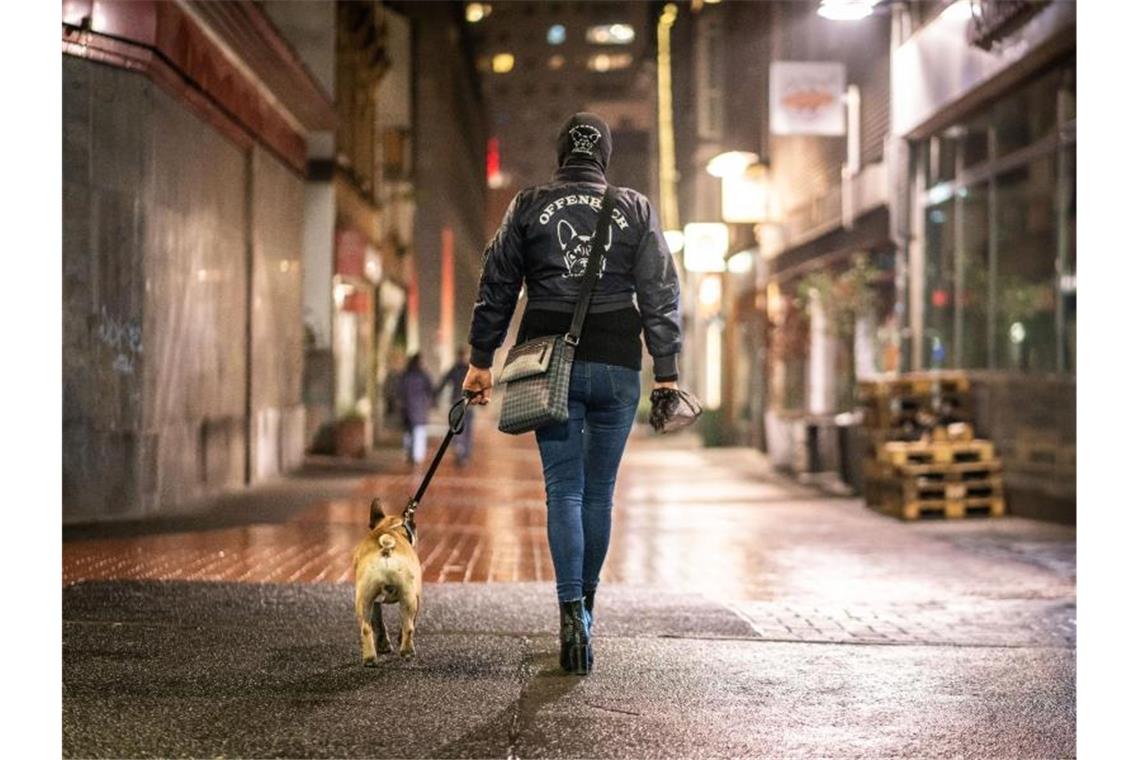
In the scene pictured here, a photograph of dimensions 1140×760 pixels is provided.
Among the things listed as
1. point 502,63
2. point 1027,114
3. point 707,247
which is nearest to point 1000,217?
point 1027,114

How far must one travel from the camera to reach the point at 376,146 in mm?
32250

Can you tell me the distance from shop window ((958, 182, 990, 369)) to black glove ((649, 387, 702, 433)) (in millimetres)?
10977

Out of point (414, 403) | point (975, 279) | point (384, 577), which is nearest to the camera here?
point (384, 577)

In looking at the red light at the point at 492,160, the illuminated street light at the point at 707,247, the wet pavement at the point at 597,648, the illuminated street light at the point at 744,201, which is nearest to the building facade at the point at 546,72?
the red light at the point at 492,160

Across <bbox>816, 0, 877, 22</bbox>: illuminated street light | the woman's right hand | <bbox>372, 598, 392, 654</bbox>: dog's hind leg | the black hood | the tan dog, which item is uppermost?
<bbox>816, 0, 877, 22</bbox>: illuminated street light

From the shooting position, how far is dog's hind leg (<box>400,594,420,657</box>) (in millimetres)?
5504

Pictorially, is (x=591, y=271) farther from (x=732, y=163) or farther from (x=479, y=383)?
(x=732, y=163)

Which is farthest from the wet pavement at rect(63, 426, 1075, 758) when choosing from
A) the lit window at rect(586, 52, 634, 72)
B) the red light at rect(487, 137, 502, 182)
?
the lit window at rect(586, 52, 634, 72)

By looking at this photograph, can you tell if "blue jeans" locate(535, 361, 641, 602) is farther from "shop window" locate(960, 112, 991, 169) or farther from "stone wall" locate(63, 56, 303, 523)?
"shop window" locate(960, 112, 991, 169)

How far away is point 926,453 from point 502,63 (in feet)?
340

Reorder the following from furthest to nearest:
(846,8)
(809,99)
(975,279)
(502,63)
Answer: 1. (502,63)
2. (809,99)
3. (975,279)
4. (846,8)

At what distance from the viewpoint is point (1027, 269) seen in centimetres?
1453
